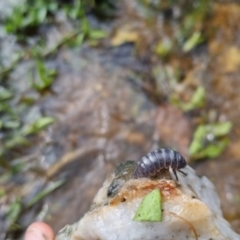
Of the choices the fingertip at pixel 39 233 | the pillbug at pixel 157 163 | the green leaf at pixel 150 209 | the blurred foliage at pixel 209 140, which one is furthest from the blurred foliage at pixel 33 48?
the green leaf at pixel 150 209

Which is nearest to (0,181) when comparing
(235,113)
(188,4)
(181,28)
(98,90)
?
(98,90)

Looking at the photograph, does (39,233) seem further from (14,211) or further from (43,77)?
(43,77)

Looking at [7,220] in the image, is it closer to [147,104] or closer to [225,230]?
[147,104]

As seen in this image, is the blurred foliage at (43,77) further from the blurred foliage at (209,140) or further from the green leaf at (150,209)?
the green leaf at (150,209)

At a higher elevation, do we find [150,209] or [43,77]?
[150,209]

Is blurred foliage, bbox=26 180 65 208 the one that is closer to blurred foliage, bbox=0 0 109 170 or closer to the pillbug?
blurred foliage, bbox=0 0 109 170

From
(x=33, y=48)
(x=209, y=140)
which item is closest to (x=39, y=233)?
(x=209, y=140)

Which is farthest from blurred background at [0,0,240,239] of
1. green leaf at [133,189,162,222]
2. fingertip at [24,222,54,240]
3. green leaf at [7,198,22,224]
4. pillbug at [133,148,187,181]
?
green leaf at [133,189,162,222]
